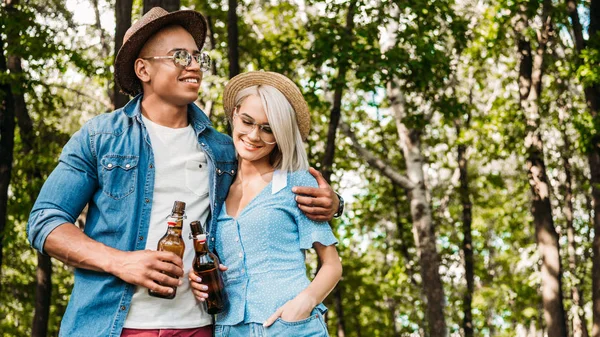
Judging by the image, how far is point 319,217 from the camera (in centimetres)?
377

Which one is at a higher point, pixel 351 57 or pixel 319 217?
pixel 351 57

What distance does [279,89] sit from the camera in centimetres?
405

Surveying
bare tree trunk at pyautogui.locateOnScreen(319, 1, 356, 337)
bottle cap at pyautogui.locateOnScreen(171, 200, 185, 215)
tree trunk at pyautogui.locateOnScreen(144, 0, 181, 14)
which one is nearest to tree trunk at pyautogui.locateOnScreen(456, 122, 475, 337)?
bare tree trunk at pyautogui.locateOnScreen(319, 1, 356, 337)

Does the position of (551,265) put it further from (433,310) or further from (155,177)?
(155,177)

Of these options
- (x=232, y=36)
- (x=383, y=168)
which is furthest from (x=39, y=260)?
(x=383, y=168)

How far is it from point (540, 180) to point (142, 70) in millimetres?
13348

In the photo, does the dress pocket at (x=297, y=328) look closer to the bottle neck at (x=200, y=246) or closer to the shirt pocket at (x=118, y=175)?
the bottle neck at (x=200, y=246)

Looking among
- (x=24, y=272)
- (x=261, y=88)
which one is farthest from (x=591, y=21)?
(x=24, y=272)

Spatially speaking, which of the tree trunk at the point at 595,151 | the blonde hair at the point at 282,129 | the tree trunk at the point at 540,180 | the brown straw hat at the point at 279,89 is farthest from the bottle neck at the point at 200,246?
the tree trunk at the point at 540,180

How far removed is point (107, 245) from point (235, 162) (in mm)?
872

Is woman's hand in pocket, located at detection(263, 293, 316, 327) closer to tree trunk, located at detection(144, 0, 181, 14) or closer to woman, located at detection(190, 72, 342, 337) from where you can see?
woman, located at detection(190, 72, 342, 337)

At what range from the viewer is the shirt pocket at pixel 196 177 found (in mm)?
3832

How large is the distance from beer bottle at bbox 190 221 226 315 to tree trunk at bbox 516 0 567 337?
12766 millimetres

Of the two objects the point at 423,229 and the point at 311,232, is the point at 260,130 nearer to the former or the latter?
the point at 311,232
